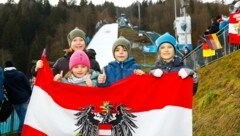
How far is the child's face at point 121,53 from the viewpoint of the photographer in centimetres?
648

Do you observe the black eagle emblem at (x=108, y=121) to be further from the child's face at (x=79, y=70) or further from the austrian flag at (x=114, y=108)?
the child's face at (x=79, y=70)

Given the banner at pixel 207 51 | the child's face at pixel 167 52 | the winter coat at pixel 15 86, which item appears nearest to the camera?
the child's face at pixel 167 52

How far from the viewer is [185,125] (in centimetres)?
578

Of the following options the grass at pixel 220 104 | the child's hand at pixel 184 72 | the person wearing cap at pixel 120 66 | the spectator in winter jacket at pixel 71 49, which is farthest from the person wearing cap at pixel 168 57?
the grass at pixel 220 104

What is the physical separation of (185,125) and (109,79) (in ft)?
Answer: 4.03

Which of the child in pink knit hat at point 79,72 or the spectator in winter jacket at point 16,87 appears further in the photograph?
the spectator in winter jacket at point 16,87

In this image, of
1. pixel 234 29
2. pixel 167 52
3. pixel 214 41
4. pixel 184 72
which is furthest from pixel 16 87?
pixel 214 41

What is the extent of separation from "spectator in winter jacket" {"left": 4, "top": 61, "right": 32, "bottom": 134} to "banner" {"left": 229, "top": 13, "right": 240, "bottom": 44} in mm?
8222

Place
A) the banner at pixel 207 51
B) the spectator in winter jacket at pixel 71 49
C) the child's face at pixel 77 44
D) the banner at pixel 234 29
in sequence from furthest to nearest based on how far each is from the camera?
the banner at pixel 207 51 < the banner at pixel 234 29 < the child's face at pixel 77 44 < the spectator in winter jacket at pixel 71 49

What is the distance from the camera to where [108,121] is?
19.1 feet

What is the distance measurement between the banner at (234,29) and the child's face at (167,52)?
32.1 feet

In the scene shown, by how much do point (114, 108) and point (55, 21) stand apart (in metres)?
107

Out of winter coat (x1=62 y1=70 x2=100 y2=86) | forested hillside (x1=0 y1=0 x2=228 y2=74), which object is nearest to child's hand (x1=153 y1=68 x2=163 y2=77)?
winter coat (x1=62 y1=70 x2=100 y2=86)

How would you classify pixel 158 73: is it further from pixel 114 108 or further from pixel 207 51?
pixel 207 51
